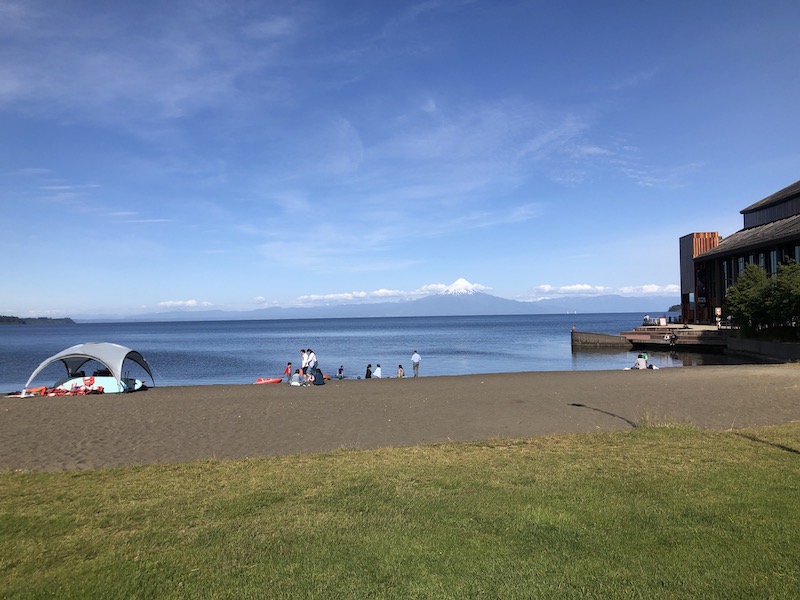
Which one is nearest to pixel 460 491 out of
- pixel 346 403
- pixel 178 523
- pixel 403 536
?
pixel 403 536

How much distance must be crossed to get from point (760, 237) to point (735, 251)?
346 centimetres

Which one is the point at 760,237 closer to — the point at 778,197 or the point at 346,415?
the point at 778,197

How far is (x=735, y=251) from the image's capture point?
59.6 m

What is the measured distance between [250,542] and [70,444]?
9574 millimetres

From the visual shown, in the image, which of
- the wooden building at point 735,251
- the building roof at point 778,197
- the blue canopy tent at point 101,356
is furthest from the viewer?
the building roof at point 778,197

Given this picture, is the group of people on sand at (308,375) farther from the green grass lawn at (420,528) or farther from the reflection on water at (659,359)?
the reflection on water at (659,359)

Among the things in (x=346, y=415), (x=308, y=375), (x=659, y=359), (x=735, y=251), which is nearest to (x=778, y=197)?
(x=735, y=251)

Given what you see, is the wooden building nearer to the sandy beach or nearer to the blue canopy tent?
the sandy beach

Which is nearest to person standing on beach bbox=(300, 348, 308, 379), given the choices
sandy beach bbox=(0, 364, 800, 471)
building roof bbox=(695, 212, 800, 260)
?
sandy beach bbox=(0, 364, 800, 471)

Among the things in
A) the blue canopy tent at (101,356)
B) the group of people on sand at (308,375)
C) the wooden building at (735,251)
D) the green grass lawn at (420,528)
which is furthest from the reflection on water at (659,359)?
the green grass lawn at (420,528)

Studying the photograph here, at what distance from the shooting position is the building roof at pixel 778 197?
59.9m

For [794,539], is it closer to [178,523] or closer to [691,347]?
[178,523]

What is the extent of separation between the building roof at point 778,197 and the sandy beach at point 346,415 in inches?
1721

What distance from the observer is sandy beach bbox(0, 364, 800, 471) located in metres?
12.7
